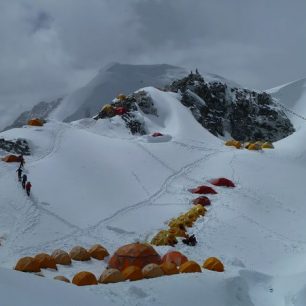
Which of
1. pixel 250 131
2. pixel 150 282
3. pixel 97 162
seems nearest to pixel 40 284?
pixel 150 282

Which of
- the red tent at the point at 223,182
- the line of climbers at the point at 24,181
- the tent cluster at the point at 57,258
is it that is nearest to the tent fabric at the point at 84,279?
the tent cluster at the point at 57,258

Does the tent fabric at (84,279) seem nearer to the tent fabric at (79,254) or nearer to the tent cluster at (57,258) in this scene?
the tent cluster at (57,258)

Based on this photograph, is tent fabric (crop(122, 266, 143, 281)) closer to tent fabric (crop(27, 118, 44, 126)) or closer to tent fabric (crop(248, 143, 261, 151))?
tent fabric (crop(27, 118, 44, 126))

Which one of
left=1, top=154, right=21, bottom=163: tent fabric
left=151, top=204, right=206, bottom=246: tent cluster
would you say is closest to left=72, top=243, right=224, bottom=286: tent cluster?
left=151, top=204, right=206, bottom=246: tent cluster

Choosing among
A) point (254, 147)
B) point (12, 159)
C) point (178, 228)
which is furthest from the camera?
point (254, 147)

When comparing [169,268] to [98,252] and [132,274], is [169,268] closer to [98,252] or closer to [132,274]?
[132,274]

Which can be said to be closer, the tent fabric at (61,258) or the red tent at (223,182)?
the tent fabric at (61,258)

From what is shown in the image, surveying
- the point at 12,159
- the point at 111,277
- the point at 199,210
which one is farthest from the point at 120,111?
the point at 111,277
